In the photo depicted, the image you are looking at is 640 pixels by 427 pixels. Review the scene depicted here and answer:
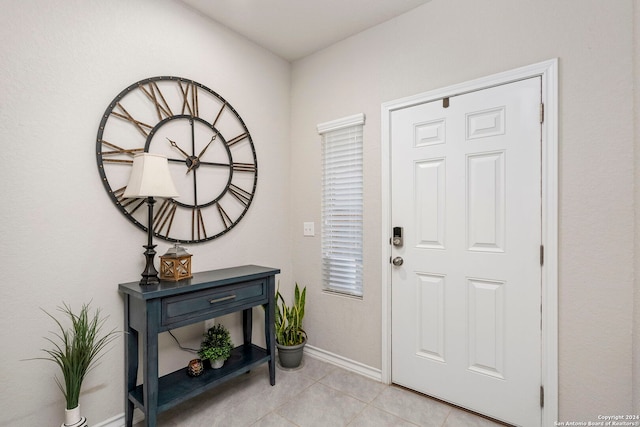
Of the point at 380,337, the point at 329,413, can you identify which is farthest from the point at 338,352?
the point at 329,413

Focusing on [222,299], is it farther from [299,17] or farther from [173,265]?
[299,17]

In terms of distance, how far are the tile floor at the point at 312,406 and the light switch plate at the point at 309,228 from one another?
1146 mm

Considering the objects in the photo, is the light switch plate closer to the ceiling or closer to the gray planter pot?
the gray planter pot

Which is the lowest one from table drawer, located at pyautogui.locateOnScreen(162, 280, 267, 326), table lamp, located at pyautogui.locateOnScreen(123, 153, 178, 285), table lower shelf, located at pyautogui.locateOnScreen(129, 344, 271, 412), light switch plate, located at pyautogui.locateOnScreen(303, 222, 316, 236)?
table lower shelf, located at pyautogui.locateOnScreen(129, 344, 271, 412)

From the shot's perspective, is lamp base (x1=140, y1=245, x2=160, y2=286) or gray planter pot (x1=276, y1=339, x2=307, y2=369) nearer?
lamp base (x1=140, y1=245, x2=160, y2=286)

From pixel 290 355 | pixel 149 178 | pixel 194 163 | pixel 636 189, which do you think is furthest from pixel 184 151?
pixel 636 189

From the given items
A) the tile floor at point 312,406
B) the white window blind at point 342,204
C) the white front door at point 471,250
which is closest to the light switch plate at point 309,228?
the white window blind at point 342,204

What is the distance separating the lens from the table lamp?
5.48 ft

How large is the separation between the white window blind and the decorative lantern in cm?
119

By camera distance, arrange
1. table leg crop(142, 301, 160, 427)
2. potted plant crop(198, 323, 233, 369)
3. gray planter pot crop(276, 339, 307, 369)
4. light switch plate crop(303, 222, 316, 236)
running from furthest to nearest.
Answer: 1. light switch plate crop(303, 222, 316, 236)
2. gray planter pot crop(276, 339, 307, 369)
3. potted plant crop(198, 323, 233, 369)
4. table leg crop(142, 301, 160, 427)

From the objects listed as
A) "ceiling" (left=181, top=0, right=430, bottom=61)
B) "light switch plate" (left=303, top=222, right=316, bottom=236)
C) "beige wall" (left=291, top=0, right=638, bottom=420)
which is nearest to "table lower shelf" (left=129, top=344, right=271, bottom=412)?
"light switch plate" (left=303, top=222, right=316, bottom=236)

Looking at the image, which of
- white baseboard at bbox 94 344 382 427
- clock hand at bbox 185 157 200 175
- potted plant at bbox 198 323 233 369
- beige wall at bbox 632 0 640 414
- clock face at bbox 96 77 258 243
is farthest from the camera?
white baseboard at bbox 94 344 382 427

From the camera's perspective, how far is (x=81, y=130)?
1671 mm

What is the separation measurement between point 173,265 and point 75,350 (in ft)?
1.91
